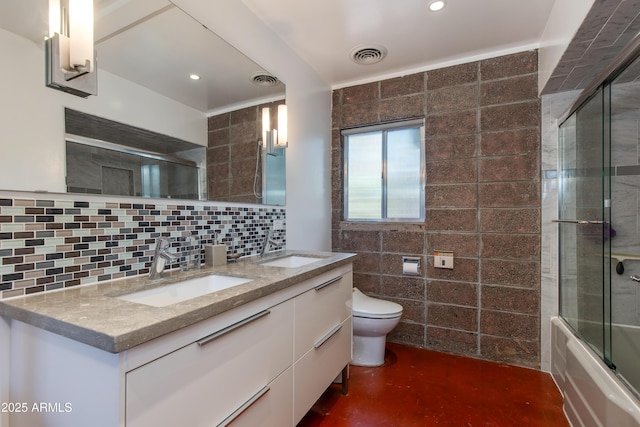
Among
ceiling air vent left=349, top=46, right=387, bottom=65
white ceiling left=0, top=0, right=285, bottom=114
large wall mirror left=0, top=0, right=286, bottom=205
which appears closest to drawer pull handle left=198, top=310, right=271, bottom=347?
large wall mirror left=0, top=0, right=286, bottom=205

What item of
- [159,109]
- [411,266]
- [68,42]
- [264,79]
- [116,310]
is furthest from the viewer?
[411,266]

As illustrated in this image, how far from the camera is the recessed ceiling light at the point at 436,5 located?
1.68 m

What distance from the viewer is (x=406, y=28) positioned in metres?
1.93

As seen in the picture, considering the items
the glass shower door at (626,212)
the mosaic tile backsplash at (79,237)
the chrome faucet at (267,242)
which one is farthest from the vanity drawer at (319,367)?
the glass shower door at (626,212)

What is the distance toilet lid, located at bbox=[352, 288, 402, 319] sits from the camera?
2.02 metres

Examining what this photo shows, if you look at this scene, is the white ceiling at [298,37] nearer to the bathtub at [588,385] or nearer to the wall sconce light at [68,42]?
the wall sconce light at [68,42]

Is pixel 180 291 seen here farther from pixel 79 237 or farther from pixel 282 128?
pixel 282 128

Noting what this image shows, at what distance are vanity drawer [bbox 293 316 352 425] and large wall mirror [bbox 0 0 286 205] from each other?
926 mm

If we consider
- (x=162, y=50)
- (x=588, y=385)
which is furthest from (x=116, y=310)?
(x=588, y=385)

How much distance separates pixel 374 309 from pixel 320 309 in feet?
2.46

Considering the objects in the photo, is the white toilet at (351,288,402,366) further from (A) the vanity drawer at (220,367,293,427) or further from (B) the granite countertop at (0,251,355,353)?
(B) the granite countertop at (0,251,355,353)

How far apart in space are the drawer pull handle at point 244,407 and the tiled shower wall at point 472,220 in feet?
5.46

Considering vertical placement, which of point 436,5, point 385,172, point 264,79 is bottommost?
point 385,172

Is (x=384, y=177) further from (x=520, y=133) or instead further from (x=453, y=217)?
(x=520, y=133)
